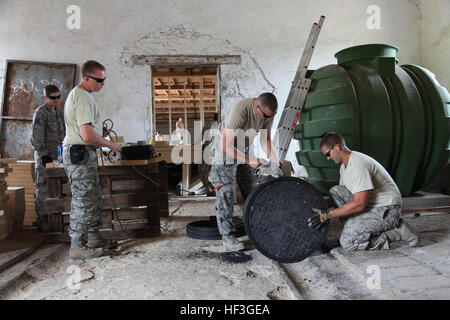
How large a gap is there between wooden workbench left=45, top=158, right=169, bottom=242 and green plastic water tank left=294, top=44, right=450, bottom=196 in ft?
5.71

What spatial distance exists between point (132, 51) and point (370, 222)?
4.86 meters

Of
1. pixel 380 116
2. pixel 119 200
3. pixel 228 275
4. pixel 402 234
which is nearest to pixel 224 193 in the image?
pixel 228 275

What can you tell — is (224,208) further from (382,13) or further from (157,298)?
(382,13)

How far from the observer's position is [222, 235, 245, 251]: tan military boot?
281 centimetres

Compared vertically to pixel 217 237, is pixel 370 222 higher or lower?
higher

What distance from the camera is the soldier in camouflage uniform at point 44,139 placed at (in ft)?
11.9

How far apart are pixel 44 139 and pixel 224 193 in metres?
2.25

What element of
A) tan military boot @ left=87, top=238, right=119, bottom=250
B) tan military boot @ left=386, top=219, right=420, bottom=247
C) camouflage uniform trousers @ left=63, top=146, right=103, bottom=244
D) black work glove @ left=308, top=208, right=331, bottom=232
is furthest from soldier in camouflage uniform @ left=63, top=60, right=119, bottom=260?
tan military boot @ left=386, top=219, right=420, bottom=247

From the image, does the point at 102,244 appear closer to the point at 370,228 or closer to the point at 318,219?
the point at 318,219

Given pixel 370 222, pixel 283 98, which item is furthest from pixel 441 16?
pixel 370 222

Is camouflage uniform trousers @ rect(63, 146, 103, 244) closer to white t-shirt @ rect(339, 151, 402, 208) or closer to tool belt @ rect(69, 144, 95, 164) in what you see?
tool belt @ rect(69, 144, 95, 164)

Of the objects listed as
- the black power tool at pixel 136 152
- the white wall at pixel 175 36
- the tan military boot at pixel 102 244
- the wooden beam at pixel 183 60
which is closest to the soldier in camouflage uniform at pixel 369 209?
the black power tool at pixel 136 152

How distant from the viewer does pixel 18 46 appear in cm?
564
